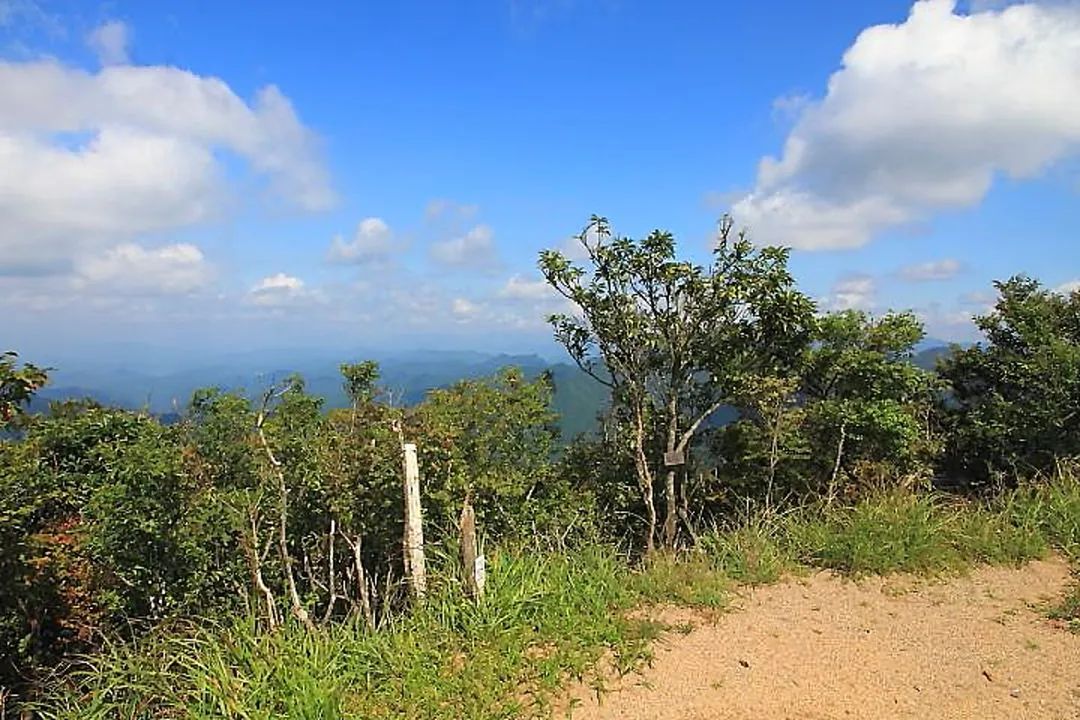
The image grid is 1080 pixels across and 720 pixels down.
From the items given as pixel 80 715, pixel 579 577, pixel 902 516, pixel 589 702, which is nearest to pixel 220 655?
pixel 80 715

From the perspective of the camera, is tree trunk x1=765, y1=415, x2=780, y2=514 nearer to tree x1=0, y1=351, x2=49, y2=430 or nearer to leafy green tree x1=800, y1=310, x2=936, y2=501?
leafy green tree x1=800, y1=310, x2=936, y2=501

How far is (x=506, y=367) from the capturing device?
9492 millimetres

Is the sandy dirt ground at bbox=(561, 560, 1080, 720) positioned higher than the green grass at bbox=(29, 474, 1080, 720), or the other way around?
the green grass at bbox=(29, 474, 1080, 720)

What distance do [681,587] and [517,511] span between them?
3537mm

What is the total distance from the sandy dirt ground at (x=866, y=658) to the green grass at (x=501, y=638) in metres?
0.20

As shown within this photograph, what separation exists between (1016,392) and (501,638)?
9102 millimetres

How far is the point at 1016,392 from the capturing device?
10062 millimetres

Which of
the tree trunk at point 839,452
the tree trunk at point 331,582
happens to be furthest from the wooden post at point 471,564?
the tree trunk at point 839,452

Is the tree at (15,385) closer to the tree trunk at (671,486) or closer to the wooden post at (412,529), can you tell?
the wooden post at (412,529)

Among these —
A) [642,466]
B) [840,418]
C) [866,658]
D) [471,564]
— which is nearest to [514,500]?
[642,466]

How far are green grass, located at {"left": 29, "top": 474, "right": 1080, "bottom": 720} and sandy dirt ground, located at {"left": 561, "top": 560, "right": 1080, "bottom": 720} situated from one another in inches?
7.9

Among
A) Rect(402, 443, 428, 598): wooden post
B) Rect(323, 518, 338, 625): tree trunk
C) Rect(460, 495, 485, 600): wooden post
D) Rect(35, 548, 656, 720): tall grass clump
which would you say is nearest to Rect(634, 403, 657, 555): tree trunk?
Rect(323, 518, 338, 625): tree trunk

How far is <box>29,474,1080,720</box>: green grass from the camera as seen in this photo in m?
3.71

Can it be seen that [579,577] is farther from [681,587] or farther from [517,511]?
[517,511]
